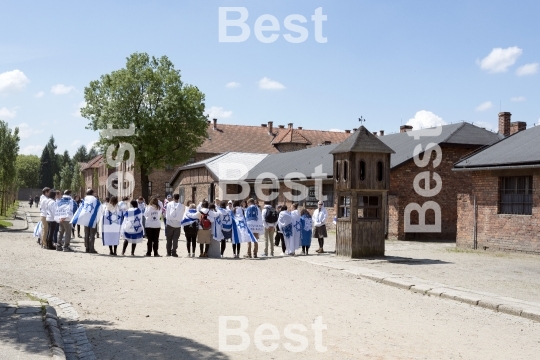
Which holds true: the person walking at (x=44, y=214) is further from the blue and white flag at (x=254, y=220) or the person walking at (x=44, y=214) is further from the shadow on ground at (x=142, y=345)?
the shadow on ground at (x=142, y=345)

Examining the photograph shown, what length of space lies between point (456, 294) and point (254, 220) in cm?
877

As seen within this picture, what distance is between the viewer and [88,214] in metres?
18.2

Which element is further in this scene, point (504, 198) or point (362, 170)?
point (504, 198)

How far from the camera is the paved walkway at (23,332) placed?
20.5 ft

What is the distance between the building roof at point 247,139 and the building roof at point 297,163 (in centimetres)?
2189

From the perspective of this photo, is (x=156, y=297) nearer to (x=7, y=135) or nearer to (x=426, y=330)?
(x=426, y=330)

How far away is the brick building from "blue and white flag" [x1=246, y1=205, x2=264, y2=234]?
8900mm

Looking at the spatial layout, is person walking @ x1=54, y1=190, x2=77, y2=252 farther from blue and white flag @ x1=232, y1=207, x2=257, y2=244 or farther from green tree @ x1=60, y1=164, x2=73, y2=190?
green tree @ x1=60, y1=164, x2=73, y2=190

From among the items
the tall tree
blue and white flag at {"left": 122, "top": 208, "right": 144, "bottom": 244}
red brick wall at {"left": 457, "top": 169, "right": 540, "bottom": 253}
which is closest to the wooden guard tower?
red brick wall at {"left": 457, "top": 169, "right": 540, "bottom": 253}

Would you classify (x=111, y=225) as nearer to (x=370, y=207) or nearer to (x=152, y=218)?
(x=152, y=218)

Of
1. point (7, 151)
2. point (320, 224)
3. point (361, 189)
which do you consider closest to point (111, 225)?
point (320, 224)

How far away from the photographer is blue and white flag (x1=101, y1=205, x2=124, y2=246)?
18125mm

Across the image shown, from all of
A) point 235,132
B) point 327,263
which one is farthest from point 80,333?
point 235,132

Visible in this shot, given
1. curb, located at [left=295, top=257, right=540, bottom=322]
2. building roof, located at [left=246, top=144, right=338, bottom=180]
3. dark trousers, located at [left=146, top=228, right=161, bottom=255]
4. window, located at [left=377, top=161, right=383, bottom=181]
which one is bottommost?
curb, located at [left=295, top=257, right=540, bottom=322]
